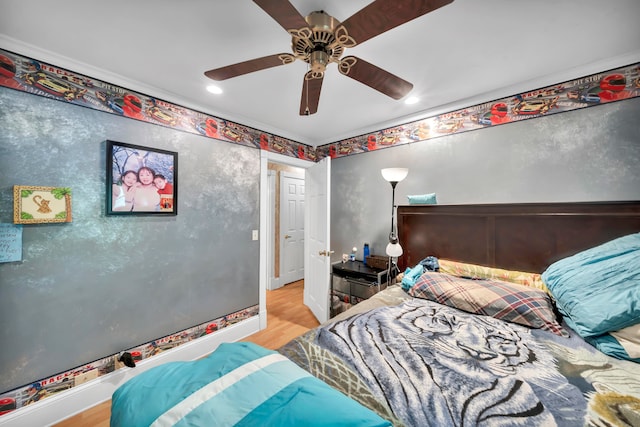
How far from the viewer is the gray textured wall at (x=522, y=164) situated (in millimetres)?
1612

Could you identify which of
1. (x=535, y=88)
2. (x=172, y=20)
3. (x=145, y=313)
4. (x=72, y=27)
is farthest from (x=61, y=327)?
(x=535, y=88)

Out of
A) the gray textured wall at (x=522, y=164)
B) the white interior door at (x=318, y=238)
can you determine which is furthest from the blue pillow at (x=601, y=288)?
the white interior door at (x=318, y=238)

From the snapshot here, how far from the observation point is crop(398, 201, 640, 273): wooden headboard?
1522mm

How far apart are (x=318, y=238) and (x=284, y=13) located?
7.57 feet

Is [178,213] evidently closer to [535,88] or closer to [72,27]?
[72,27]

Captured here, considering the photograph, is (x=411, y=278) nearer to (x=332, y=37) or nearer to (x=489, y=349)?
(x=489, y=349)

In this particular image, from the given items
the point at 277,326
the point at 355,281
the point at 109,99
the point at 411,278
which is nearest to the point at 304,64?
the point at 109,99

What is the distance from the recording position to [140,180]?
192 centimetres

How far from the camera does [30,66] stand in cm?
151

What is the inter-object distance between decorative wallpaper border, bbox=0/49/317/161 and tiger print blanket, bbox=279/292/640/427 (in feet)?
7.16

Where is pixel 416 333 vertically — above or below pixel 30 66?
below

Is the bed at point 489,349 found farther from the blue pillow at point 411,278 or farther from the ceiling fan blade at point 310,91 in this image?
the ceiling fan blade at point 310,91

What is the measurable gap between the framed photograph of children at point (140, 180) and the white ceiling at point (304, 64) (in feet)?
1.75

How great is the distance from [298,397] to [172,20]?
1.91 meters
